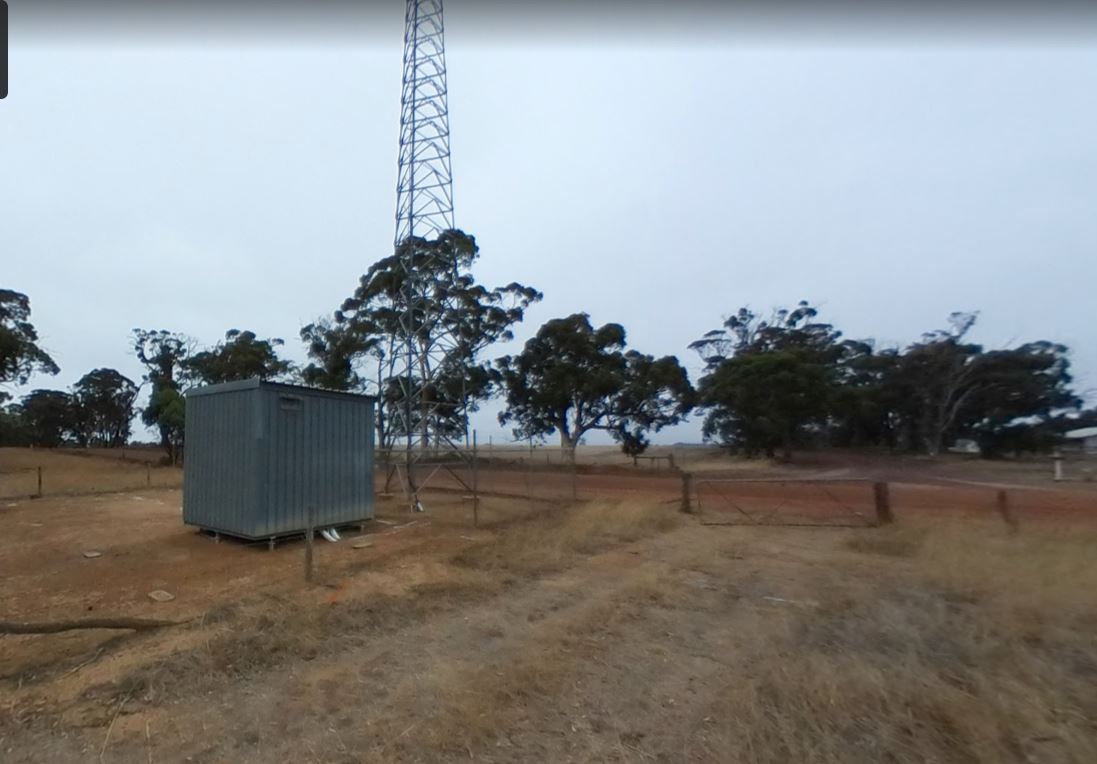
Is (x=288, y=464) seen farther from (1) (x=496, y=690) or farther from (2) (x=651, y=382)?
(2) (x=651, y=382)

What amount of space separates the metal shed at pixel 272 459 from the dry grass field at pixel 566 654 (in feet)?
2.42

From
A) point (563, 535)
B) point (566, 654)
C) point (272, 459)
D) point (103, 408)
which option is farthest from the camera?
point (103, 408)

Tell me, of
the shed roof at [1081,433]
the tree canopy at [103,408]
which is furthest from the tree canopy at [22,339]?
the shed roof at [1081,433]

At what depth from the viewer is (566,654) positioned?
5.54 metres

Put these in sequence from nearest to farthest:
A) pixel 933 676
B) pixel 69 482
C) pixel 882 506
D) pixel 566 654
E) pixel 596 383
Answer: pixel 933 676, pixel 566 654, pixel 882 506, pixel 69 482, pixel 596 383

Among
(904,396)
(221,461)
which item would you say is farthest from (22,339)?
(904,396)

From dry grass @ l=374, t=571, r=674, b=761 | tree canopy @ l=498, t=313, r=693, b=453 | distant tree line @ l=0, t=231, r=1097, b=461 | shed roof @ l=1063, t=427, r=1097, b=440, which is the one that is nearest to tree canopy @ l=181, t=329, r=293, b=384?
distant tree line @ l=0, t=231, r=1097, b=461

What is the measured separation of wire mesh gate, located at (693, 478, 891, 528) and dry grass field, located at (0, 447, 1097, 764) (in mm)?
2402

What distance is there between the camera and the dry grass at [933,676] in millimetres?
3711

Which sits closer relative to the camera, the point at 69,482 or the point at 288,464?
the point at 288,464

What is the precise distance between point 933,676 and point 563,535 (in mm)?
7304

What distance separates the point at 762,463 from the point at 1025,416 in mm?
16947

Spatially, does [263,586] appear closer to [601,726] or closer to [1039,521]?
[601,726]

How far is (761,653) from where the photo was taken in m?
5.48
